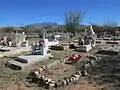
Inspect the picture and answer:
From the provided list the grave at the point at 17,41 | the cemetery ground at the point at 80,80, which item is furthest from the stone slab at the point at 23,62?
the grave at the point at 17,41

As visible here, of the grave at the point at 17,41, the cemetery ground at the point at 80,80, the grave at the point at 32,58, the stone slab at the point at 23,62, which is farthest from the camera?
the grave at the point at 17,41

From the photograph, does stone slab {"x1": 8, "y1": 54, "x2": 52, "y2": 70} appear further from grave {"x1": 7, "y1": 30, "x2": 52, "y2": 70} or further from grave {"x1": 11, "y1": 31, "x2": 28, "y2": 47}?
grave {"x1": 11, "y1": 31, "x2": 28, "y2": 47}

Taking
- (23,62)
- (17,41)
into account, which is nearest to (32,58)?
(23,62)

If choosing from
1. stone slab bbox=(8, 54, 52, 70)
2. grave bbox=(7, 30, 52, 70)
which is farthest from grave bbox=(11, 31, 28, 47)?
stone slab bbox=(8, 54, 52, 70)

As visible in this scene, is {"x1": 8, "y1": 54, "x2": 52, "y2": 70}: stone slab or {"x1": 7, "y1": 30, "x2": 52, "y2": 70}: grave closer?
{"x1": 8, "y1": 54, "x2": 52, "y2": 70}: stone slab

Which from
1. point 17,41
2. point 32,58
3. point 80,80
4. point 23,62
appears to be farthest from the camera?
point 17,41

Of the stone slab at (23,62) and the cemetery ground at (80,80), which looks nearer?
the cemetery ground at (80,80)

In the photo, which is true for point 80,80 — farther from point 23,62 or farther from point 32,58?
point 32,58

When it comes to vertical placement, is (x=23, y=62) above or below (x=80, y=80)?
above

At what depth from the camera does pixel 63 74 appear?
9.41m

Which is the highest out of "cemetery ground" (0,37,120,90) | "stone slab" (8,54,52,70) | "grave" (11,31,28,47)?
"grave" (11,31,28,47)

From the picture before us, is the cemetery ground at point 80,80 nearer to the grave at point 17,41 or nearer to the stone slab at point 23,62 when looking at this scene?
the stone slab at point 23,62

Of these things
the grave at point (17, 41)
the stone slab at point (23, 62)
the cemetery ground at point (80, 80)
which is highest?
the grave at point (17, 41)

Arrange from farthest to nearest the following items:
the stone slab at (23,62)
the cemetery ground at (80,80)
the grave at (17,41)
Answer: the grave at (17,41), the stone slab at (23,62), the cemetery ground at (80,80)
